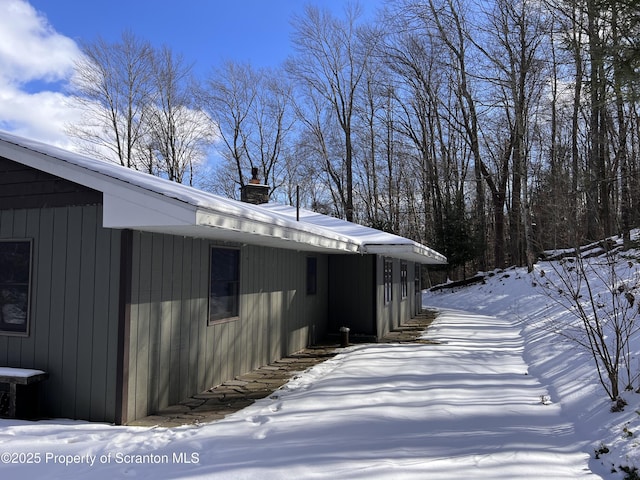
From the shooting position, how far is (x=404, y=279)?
14719mm

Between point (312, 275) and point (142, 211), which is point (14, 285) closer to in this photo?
point (142, 211)

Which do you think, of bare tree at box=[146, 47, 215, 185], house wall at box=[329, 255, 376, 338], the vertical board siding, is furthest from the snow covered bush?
bare tree at box=[146, 47, 215, 185]

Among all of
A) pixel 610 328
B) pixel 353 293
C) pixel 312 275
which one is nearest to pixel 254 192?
pixel 312 275

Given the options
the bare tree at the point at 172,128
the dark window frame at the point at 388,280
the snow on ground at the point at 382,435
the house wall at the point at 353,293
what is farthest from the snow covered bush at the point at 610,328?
the bare tree at the point at 172,128

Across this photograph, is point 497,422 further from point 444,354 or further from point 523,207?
point 523,207

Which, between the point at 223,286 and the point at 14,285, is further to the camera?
the point at 223,286

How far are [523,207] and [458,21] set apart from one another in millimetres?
9714

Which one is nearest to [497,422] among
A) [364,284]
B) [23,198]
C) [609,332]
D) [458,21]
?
[609,332]

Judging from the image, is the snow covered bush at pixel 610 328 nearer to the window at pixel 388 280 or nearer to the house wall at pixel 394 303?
the house wall at pixel 394 303

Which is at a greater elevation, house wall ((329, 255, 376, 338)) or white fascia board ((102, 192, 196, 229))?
white fascia board ((102, 192, 196, 229))

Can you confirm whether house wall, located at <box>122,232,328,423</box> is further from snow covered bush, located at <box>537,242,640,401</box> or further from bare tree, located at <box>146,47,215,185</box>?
bare tree, located at <box>146,47,215,185</box>

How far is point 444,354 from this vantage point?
26.0 feet

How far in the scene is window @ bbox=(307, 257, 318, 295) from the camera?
9.96m

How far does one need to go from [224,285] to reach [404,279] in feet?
30.0
